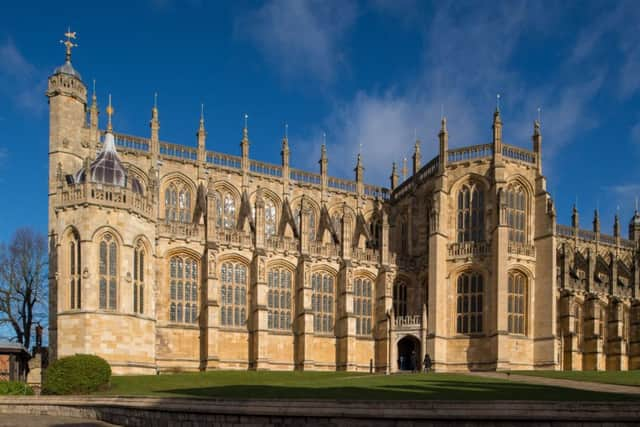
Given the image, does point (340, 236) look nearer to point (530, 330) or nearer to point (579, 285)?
point (530, 330)

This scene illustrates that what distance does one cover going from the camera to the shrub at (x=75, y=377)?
28328 mm

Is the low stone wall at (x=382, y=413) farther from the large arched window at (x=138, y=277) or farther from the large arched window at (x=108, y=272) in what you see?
the large arched window at (x=138, y=277)

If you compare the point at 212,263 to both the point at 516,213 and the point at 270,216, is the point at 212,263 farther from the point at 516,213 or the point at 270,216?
the point at 516,213

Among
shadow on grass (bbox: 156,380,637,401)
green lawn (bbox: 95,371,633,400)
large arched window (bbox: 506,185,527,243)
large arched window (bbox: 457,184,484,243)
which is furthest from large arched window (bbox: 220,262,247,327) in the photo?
large arched window (bbox: 506,185,527,243)

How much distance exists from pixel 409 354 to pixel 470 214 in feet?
39.4

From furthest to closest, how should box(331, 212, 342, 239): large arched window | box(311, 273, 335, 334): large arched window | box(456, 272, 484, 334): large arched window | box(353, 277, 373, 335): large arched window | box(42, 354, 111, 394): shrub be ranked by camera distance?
box(331, 212, 342, 239): large arched window
box(353, 277, 373, 335): large arched window
box(311, 273, 335, 334): large arched window
box(456, 272, 484, 334): large arched window
box(42, 354, 111, 394): shrub

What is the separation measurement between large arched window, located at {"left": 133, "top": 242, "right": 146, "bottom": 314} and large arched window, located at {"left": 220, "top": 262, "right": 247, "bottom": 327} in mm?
7919

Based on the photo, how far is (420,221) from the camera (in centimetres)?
5347

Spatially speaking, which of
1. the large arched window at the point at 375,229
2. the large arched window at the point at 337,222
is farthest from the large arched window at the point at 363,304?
the large arched window at the point at 375,229

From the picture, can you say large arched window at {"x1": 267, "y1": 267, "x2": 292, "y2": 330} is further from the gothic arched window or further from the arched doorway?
the arched doorway

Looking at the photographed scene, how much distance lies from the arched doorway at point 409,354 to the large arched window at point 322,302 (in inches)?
230

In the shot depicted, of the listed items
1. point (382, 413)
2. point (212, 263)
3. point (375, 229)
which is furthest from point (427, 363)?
point (382, 413)

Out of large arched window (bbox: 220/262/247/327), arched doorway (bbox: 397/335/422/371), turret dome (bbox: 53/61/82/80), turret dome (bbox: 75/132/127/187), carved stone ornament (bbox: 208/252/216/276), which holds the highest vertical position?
turret dome (bbox: 53/61/82/80)

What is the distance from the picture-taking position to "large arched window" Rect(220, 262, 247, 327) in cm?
4553
